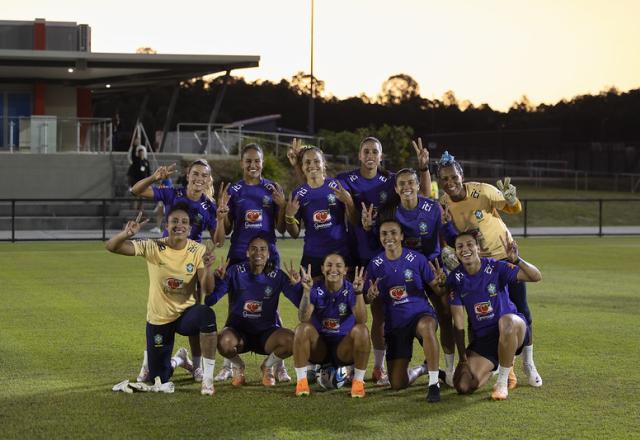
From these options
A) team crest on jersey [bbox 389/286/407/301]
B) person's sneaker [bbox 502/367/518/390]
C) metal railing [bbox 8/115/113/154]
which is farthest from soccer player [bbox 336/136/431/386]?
metal railing [bbox 8/115/113/154]

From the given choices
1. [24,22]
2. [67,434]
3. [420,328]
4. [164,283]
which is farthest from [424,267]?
[24,22]

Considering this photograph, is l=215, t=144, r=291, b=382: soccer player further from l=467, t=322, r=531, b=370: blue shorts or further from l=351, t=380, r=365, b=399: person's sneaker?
l=467, t=322, r=531, b=370: blue shorts

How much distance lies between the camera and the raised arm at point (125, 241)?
8703 millimetres

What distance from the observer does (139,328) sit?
40.8 feet

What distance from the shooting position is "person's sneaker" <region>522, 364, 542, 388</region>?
9.14 metres

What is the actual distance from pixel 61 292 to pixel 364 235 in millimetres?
7643

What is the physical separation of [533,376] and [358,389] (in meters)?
1.47

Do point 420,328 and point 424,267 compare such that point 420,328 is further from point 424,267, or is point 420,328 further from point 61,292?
point 61,292

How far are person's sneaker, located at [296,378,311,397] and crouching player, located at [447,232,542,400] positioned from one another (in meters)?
1.14

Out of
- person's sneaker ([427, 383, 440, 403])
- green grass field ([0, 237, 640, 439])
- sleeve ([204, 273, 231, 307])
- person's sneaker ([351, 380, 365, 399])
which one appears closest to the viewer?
green grass field ([0, 237, 640, 439])

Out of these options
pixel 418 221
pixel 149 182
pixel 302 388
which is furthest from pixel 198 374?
pixel 418 221

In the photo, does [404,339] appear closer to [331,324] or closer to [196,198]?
[331,324]

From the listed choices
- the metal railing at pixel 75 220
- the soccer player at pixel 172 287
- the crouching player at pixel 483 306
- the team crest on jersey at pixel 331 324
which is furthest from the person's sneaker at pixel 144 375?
the metal railing at pixel 75 220

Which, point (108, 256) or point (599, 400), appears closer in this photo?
point (599, 400)
